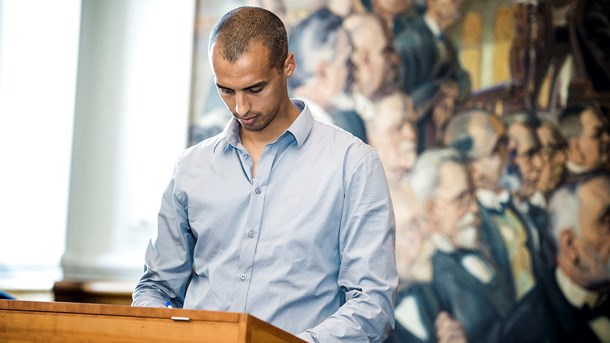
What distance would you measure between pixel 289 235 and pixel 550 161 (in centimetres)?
350

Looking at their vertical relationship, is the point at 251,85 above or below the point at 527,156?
above

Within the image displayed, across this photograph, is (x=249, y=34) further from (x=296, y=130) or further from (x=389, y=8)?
(x=389, y=8)

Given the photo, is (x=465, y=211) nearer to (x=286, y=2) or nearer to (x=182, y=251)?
(x=286, y=2)

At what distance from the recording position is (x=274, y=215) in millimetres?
2951

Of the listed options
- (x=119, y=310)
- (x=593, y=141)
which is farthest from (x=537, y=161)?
(x=119, y=310)

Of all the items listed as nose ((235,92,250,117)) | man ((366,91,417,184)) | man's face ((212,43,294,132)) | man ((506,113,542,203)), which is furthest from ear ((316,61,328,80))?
nose ((235,92,250,117))

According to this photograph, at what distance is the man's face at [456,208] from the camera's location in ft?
19.9

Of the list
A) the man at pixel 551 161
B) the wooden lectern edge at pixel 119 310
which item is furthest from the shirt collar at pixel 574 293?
the wooden lectern edge at pixel 119 310

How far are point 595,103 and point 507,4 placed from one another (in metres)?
0.84

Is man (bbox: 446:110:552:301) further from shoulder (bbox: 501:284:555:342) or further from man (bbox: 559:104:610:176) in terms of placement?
man (bbox: 559:104:610:176)

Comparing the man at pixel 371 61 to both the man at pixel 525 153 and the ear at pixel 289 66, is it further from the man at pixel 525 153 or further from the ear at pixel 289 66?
the ear at pixel 289 66

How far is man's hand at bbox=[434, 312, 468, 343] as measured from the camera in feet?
19.7

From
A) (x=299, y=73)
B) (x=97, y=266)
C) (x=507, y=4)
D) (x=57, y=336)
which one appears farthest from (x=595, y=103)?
(x=57, y=336)

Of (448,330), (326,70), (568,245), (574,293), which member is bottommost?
(448,330)
